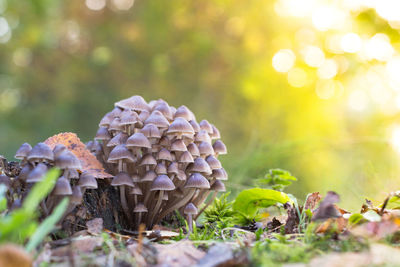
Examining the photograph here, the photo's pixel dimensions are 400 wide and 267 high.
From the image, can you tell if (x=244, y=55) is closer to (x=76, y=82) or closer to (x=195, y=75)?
(x=195, y=75)

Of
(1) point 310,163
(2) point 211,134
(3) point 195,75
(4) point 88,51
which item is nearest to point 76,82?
(4) point 88,51

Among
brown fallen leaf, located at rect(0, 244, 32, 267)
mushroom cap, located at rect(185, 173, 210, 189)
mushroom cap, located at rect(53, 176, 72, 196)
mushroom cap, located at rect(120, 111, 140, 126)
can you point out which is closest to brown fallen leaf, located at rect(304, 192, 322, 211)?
mushroom cap, located at rect(185, 173, 210, 189)

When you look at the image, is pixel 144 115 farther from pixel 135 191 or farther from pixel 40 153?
pixel 40 153

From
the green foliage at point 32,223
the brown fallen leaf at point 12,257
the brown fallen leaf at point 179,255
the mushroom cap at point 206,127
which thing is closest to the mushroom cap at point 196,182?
the mushroom cap at point 206,127

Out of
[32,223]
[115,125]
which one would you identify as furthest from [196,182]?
[32,223]

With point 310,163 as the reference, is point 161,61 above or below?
above

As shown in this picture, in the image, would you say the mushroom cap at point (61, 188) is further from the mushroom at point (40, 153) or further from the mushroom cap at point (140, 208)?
the mushroom cap at point (140, 208)
